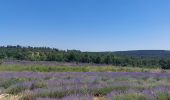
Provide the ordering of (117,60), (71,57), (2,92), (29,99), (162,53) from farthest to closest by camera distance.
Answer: (162,53) → (71,57) → (117,60) → (2,92) → (29,99)

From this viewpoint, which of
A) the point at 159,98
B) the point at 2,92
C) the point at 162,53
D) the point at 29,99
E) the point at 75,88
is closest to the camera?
the point at 159,98

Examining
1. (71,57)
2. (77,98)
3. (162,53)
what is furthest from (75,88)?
(162,53)

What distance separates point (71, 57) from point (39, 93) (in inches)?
2571

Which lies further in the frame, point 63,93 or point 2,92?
point 2,92

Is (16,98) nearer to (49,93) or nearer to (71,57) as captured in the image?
(49,93)

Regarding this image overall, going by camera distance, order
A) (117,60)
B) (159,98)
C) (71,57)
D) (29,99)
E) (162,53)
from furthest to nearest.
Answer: (162,53) → (71,57) → (117,60) → (29,99) → (159,98)

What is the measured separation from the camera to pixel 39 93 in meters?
9.96

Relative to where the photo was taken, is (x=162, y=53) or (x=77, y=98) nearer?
(x=77, y=98)

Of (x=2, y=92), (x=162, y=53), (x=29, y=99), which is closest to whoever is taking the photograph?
(x=29, y=99)

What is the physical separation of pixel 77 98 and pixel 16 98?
3165 mm

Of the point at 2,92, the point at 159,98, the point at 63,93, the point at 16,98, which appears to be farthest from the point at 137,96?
the point at 2,92

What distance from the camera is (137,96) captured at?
7715 millimetres

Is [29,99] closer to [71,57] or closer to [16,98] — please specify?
[16,98]

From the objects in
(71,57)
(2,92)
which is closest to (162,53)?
(71,57)
